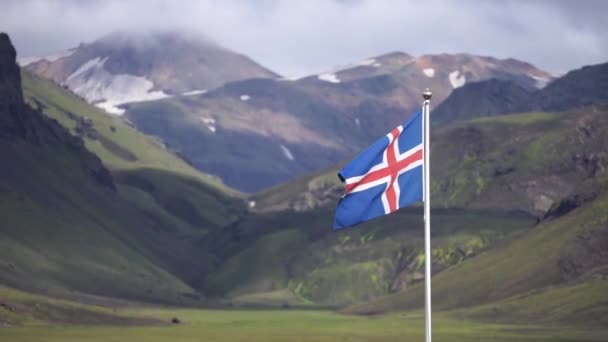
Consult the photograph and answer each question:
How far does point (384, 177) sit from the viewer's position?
183 ft

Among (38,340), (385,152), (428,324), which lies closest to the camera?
(428,324)

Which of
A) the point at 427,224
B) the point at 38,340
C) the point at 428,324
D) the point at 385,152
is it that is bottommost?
the point at 428,324

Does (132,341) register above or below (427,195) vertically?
above

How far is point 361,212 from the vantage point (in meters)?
55.8

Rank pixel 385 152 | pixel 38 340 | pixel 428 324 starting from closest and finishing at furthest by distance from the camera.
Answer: pixel 428 324 < pixel 385 152 < pixel 38 340

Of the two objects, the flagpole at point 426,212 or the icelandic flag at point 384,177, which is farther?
the icelandic flag at point 384,177

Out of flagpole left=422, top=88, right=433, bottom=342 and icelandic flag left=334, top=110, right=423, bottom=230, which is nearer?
flagpole left=422, top=88, right=433, bottom=342

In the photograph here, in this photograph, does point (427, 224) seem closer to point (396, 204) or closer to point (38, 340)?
point (396, 204)

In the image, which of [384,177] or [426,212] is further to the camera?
[384,177]

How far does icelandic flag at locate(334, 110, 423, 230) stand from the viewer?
55469 millimetres

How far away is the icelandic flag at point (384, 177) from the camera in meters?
55.5

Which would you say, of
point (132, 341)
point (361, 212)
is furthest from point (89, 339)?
point (361, 212)

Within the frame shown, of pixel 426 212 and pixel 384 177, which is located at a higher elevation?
pixel 384 177

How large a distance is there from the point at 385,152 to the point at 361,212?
281 centimetres
